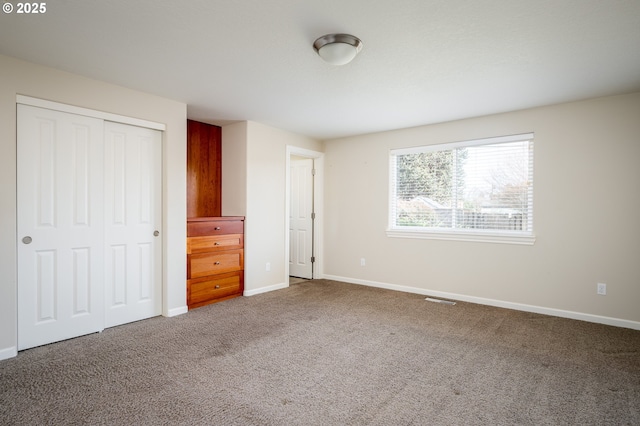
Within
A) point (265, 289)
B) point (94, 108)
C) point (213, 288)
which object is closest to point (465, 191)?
point (265, 289)

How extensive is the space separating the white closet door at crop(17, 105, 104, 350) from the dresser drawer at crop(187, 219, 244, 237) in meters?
0.98

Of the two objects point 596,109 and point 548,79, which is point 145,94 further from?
point 596,109

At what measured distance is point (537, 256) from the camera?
3969 millimetres

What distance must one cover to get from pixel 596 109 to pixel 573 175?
714 mm

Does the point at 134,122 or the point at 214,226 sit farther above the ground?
the point at 134,122

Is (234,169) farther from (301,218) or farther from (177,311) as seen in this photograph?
(177,311)

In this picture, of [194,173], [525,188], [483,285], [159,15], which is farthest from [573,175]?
[194,173]

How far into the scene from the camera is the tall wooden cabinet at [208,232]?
412 cm

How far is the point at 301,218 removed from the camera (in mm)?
6047

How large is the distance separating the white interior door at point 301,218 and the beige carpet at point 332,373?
7.15ft

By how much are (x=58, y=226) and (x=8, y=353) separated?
1045mm

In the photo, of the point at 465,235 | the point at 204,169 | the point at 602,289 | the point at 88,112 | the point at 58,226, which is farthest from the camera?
the point at 204,169

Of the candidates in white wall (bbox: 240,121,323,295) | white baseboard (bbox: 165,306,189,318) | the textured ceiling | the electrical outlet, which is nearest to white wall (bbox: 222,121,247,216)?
white wall (bbox: 240,121,323,295)

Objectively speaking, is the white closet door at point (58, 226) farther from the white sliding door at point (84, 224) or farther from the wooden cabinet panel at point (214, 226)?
the wooden cabinet panel at point (214, 226)
